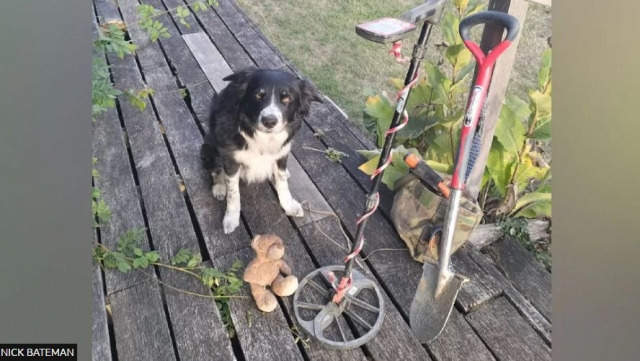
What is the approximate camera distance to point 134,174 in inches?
110

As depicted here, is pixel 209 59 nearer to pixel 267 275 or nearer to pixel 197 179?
pixel 197 179

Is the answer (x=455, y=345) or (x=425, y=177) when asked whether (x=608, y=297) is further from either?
(x=425, y=177)

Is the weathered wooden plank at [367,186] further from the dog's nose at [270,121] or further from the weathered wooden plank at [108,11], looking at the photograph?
the weathered wooden plank at [108,11]

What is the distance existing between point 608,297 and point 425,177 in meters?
1.26

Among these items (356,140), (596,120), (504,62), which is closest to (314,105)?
(356,140)

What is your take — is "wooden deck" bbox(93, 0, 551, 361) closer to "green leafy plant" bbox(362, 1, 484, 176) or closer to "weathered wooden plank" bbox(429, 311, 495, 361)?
"weathered wooden plank" bbox(429, 311, 495, 361)

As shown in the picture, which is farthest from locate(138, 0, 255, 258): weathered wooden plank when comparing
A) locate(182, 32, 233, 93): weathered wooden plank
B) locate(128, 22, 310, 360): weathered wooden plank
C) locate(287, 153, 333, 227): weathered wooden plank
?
locate(287, 153, 333, 227): weathered wooden plank

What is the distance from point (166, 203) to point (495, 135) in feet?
6.16

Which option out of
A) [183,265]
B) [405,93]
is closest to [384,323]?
[183,265]

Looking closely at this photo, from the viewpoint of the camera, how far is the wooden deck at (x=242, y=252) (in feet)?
6.54

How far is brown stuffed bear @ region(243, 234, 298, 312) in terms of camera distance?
204 centimetres

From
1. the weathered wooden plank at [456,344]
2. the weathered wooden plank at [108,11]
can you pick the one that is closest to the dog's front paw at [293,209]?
the weathered wooden plank at [456,344]

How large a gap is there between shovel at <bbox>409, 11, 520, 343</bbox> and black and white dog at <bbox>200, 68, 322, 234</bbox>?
1.01 metres

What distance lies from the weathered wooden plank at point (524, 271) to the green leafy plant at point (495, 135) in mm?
216
